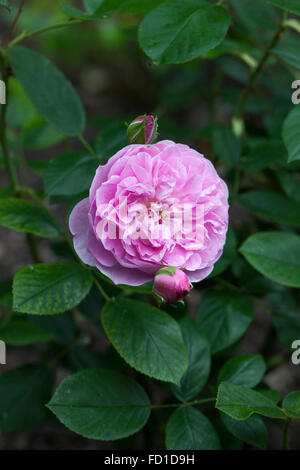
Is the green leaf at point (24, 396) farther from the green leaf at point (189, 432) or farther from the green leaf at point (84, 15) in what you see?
the green leaf at point (84, 15)

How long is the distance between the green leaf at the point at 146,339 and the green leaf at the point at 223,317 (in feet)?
0.50

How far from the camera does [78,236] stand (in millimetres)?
675

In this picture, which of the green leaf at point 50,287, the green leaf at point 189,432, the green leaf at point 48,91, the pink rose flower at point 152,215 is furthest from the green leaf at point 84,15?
the green leaf at point 189,432

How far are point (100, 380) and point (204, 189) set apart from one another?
Result: 35 cm

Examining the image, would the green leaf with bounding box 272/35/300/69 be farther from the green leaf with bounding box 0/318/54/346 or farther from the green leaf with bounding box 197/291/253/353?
the green leaf with bounding box 0/318/54/346

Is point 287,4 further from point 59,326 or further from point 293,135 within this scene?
point 59,326

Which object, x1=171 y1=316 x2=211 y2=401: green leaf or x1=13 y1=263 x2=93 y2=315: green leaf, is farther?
x1=171 y1=316 x2=211 y2=401: green leaf

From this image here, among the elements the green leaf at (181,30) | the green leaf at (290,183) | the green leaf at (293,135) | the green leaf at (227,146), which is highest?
the green leaf at (181,30)

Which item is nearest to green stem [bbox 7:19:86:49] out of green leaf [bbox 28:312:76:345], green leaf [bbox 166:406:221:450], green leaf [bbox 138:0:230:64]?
green leaf [bbox 138:0:230:64]

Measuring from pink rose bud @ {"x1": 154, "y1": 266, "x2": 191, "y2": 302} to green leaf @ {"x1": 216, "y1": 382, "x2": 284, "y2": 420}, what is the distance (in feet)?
0.51

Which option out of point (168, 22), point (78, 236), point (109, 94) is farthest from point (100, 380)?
point (109, 94)

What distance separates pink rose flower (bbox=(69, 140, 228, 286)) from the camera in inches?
24.7

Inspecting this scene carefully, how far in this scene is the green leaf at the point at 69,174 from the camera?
2.68 ft
